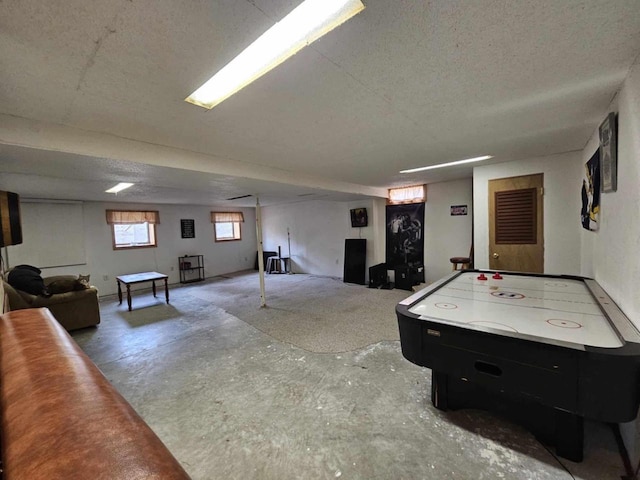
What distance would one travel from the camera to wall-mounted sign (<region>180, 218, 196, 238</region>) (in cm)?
780

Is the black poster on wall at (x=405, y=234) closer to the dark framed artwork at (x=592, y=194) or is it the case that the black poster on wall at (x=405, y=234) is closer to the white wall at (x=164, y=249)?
the dark framed artwork at (x=592, y=194)

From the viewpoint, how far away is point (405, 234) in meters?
6.14

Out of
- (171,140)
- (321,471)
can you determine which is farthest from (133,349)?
(321,471)

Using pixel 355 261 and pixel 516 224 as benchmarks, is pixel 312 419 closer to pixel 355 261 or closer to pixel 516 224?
pixel 516 224

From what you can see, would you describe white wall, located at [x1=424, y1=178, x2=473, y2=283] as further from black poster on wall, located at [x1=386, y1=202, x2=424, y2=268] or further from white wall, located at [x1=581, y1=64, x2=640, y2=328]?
white wall, located at [x1=581, y1=64, x2=640, y2=328]

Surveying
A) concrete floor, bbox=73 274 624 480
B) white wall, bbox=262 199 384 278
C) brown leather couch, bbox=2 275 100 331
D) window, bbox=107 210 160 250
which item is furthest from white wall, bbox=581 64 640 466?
window, bbox=107 210 160 250

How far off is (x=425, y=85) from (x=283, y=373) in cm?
267

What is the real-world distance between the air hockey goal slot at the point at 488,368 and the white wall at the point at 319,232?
5019 millimetres

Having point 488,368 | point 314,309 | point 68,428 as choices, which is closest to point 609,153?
point 488,368

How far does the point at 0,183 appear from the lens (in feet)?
12.1

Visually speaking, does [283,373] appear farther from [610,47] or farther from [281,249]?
[281,249]

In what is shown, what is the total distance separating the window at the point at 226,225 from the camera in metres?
8.59

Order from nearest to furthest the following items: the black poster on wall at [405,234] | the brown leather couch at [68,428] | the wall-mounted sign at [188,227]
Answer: the brown leather couch at [68,428]
the black poster on wall at [405,234]
the wall-mounted sign at [188,227]

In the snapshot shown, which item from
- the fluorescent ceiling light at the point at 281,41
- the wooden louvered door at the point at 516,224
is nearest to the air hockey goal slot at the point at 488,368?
the fluorescent ceiling light at the point at 281,41
